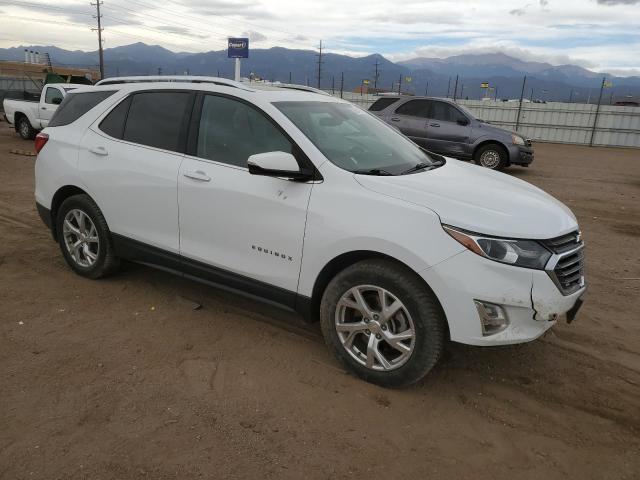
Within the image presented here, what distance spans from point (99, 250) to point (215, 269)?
1.44 m

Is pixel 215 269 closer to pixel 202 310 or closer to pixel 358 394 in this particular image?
pixel 202 310

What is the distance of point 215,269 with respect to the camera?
3.79 m

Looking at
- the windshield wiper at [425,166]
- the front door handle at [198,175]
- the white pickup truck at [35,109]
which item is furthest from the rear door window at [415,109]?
the front door handle at [198,175]

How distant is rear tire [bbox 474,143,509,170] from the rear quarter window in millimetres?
9883

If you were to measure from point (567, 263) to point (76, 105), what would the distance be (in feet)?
14.2

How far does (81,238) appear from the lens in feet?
15.4

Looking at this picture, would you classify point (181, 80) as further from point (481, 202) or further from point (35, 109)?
point (35, 109)

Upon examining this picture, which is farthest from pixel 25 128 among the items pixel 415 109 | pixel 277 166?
pixel 277 166

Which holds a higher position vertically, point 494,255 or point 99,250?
point 494,255

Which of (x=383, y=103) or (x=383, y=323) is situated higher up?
(x=383, y=103)

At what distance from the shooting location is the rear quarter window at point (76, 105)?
4621mm

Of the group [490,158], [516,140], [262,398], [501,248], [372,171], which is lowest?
[262,398]

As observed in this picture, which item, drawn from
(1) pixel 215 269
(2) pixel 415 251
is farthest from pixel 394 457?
(1) pixel 215 269

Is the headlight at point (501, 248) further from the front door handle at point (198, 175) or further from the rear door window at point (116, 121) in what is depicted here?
the rear door window at point (116, 121)
